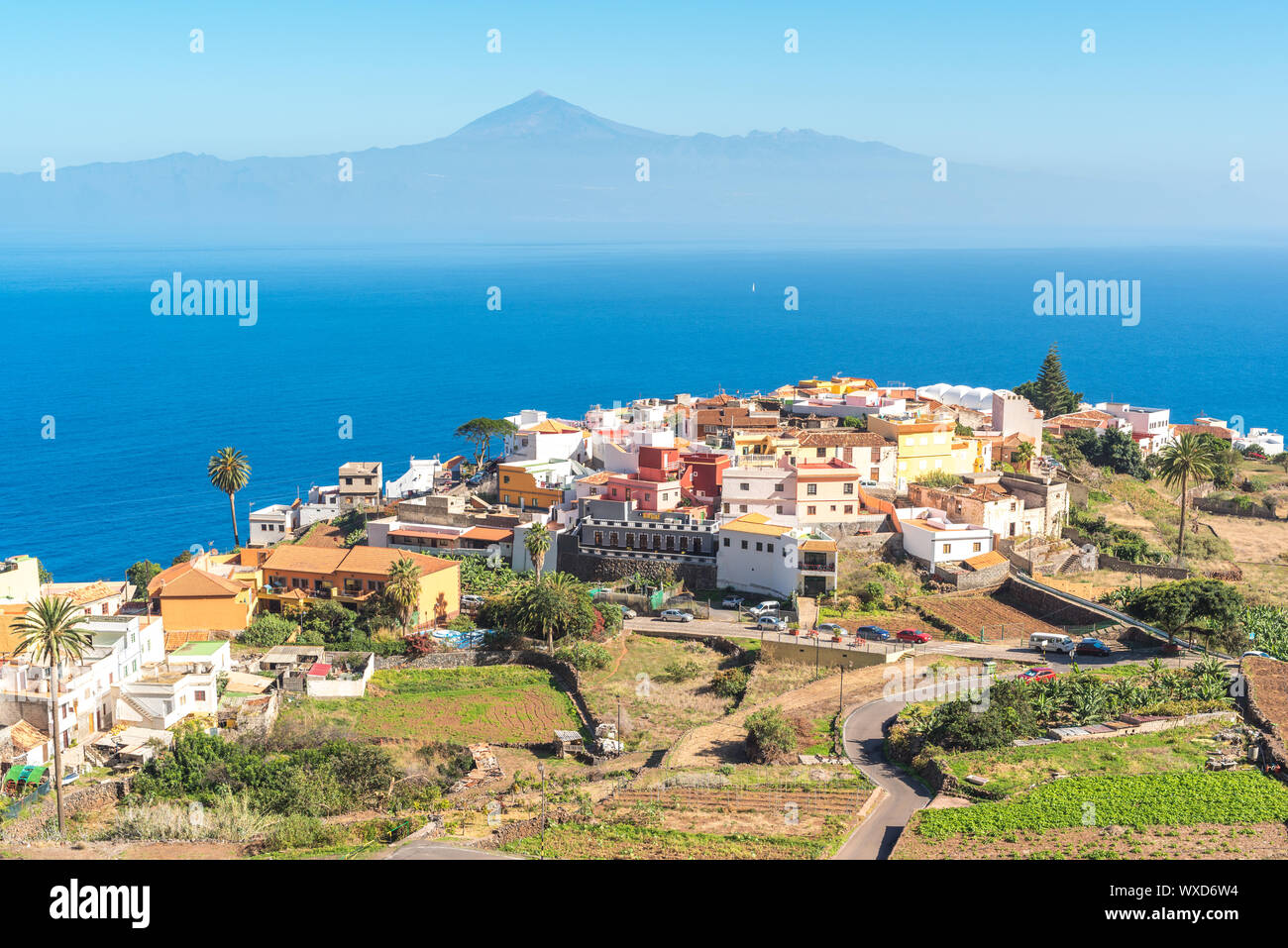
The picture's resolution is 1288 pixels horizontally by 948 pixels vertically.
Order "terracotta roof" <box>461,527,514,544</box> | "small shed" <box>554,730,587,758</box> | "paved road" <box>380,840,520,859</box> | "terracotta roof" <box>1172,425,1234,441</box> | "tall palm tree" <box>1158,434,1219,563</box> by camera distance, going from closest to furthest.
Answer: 1. "paved road" <box>380,840,520,859</box>
2. "small shed" <box>554,730,587,758</box>
3. "terracotta roof" <box>461,527,514,544</box>
4. "tall palm tree" <box>1158,434,1219,563</box>
5. "terracotta roof" <box>1172,425,1234,441</box>

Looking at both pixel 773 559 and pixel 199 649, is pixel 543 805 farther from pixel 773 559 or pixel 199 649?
pixel 773 559

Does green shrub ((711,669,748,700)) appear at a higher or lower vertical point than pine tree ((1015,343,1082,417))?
lower

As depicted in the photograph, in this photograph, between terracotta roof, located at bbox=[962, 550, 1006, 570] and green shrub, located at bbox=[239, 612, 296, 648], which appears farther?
terracotta roof, located at bbox=[962, 550, 1006, 570]

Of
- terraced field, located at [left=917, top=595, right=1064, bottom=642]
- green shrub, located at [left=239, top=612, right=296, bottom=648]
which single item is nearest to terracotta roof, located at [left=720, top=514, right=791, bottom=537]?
terraced field, located at [left=917, top=595, right=1064, bottom=642]

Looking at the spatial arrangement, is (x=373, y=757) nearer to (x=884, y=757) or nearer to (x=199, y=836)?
(x=199, y=836)

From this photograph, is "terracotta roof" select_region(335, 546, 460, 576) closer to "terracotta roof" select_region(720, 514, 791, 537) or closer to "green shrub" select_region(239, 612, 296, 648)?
"green shrub" select_region(239, 612, 296, 648)

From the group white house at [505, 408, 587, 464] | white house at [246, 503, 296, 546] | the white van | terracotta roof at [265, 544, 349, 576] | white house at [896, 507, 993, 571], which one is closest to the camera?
the white van

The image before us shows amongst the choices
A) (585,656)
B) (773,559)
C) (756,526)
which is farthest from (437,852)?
(756,526)
